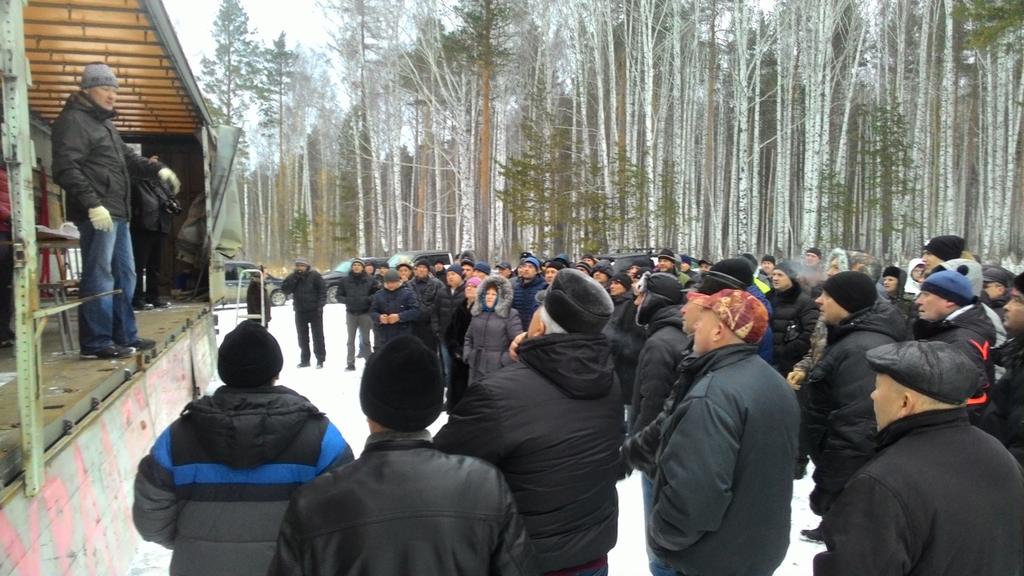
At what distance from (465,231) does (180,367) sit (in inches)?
667

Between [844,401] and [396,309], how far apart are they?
20.7 feet

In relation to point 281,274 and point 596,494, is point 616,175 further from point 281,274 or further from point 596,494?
point 596,494

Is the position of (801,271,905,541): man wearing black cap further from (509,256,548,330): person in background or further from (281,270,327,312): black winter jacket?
(281,270,327,312): black winter jacket

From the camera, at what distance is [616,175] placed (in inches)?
899

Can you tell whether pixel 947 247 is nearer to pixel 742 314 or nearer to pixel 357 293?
pixel 742 314

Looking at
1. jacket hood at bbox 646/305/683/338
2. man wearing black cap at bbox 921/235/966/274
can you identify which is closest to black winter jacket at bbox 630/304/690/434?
jacket hood at bbox 646/305/683/338

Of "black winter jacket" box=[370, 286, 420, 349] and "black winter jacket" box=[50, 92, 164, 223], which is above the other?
"black winter jacket" box=[50, 92, 164, 223]

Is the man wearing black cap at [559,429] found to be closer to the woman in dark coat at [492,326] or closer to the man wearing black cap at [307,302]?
the woman in dark coat at [492,326]

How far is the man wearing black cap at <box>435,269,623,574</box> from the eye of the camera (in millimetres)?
2137

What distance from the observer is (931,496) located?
1650 mm

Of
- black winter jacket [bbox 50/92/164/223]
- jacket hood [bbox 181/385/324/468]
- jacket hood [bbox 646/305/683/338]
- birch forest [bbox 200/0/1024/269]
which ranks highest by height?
birch forest [bbox 200/0/1024/269]

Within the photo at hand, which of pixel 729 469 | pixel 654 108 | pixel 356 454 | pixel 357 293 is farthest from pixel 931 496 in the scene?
pixel 654 108

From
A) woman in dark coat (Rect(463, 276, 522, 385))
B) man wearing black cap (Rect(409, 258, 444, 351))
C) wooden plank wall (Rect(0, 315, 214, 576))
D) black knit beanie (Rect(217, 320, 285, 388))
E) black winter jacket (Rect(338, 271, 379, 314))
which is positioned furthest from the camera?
black winter jacket (Rect(338, 271, 379, 314))

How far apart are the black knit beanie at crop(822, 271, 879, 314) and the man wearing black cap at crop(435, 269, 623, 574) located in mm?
1684
